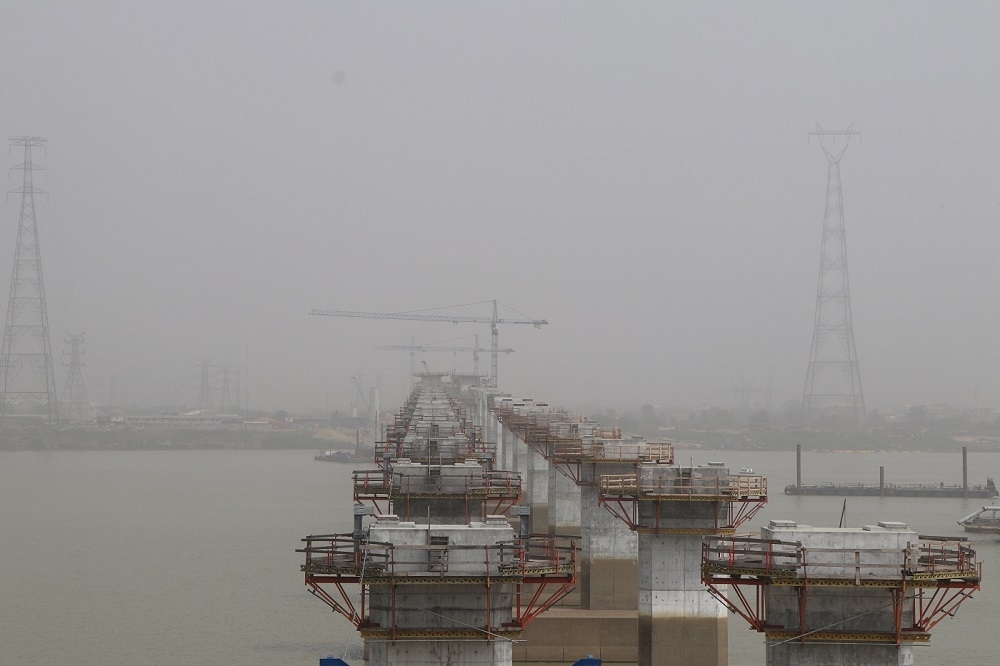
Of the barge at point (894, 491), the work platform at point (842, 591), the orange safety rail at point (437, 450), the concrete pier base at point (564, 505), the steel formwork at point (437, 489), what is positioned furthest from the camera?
the barge at point (894, 491)

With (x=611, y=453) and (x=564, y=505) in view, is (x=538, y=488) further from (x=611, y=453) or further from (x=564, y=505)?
(x=611, y=453)

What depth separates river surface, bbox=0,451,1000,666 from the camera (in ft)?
177

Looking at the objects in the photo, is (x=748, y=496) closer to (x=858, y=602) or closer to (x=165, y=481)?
(x=858, y=602)

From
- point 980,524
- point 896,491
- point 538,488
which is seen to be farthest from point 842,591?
point 896,491

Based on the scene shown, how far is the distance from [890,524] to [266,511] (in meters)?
99.1

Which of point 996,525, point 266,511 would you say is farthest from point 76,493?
point 996,525

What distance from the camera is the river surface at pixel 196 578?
54.0 m

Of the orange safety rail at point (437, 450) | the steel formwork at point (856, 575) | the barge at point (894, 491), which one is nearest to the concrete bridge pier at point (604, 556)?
the orange safety rail at point (437, 450)

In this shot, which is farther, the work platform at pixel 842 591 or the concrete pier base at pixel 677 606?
the concrete pier base at pixel 677 606

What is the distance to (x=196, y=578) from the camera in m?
75.4

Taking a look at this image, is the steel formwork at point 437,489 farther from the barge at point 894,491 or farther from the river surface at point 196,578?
the barge at point 894,491

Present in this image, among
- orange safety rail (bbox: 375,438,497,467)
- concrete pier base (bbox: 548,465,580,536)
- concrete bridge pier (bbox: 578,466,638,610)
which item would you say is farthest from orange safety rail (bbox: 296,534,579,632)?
concrete pier base (bbox: 548,465,580,536)

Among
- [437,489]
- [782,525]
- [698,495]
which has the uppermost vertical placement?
[782,525]

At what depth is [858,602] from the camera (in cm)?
2605
